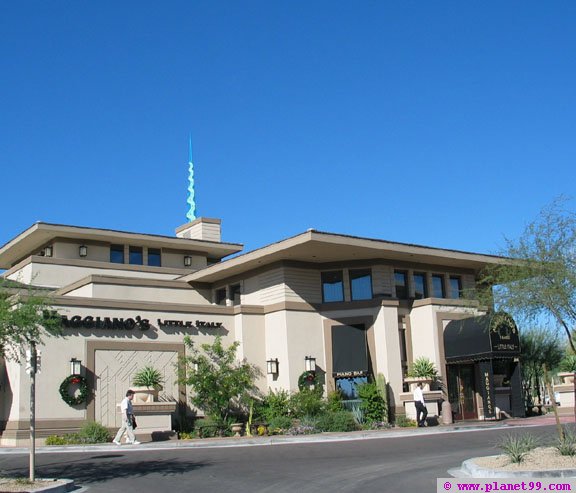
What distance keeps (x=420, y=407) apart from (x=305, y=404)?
442 cm

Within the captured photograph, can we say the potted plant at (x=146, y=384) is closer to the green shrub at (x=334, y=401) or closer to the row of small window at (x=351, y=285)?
the green shrub at (x=334, y=401)

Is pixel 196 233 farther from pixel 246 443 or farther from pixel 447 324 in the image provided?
pixel 246 443

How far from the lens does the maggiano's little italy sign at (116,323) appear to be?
90.7 feet

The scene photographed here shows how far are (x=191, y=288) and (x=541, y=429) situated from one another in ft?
56.9

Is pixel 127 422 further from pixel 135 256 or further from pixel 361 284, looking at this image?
pixel 135 256

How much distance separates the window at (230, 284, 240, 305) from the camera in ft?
113

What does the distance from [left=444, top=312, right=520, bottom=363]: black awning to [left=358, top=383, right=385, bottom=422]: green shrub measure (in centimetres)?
407

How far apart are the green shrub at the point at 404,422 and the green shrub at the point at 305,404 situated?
3234 mm

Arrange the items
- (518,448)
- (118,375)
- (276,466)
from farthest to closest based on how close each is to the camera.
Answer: (118,375), (276,466), (518,448)

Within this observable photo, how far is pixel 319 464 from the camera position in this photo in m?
17.3

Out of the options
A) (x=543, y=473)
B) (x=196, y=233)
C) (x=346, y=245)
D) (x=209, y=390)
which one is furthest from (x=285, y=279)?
(x=543, y=473)

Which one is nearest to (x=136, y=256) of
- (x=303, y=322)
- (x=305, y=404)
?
(x=303, y=322)

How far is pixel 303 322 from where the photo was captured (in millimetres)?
31734

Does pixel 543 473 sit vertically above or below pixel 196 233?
below
